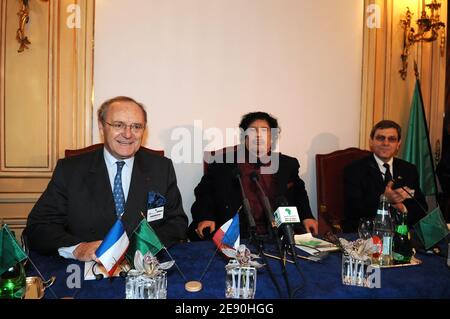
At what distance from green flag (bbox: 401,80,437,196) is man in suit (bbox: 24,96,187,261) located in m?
3.11

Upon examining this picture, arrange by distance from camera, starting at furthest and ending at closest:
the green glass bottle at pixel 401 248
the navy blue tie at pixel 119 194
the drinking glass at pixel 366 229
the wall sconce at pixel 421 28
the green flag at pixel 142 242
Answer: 1. the wall sconce at pixel 421 28
2. the navy blue tie at pixel 119 194
3. the drinking glass at pixel 366 229
4. the green glass bottle at pixel 401 248
5. the green flag at pixel 142 242

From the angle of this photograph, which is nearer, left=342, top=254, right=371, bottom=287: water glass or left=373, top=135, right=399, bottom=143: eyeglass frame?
left=342, top=254, right=371, bottom=287: water glass

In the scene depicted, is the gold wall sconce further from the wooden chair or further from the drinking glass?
the drinking glass

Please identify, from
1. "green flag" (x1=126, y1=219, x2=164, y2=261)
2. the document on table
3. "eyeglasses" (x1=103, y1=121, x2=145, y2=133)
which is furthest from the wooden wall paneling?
the document on table

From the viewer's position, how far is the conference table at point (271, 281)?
140 cm

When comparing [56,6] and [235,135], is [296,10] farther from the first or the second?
[56,6]

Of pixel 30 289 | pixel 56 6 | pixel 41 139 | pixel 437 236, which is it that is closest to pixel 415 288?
pixel 437 236

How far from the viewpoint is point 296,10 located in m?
3.85

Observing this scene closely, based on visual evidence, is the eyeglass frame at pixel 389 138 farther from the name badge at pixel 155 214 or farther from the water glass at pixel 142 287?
the water glass at pixel 142 287

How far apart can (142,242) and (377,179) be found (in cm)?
228

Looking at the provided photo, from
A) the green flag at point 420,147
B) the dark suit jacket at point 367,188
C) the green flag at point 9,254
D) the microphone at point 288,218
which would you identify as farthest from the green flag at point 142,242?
the green flag at point 420,147

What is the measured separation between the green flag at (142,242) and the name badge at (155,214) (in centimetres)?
43

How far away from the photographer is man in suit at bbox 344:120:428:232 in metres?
3.05

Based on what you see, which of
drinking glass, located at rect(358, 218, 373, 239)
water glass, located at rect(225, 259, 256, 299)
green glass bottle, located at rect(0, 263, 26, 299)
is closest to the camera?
green glass bottle, located at rect(0, 263, 26, 299)
